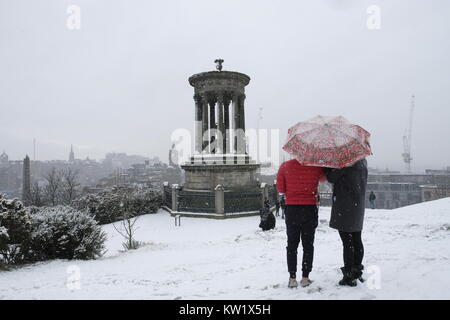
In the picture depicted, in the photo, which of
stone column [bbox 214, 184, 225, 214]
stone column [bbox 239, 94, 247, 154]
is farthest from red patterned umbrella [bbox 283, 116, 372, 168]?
stone column [bbox 239, 94, 247, 154]

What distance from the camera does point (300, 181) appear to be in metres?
3.87

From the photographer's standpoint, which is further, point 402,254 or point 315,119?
point 402,254

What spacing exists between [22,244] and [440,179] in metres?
91.2

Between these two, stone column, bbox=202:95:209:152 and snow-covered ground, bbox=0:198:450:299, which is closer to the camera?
snow-covered ground, bbox=0:198:450:299

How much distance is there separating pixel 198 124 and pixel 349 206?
17348 millimetres

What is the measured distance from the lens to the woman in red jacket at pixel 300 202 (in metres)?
3.86

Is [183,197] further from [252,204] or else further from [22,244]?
[22,244]

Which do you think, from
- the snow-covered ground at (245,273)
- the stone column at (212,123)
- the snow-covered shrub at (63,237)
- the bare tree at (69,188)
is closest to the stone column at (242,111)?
the stone column at (212,123)

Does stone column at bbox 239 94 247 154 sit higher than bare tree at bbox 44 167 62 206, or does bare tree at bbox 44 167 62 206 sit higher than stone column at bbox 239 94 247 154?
stone column at bbox 239 94 247 154

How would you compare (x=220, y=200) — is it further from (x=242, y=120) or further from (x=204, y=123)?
(x=242, y=120)

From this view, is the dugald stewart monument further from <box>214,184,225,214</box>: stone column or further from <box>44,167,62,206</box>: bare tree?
<box>44,167,62,206</box>: bare tree

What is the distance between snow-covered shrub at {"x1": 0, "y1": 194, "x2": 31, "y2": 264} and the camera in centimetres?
711
